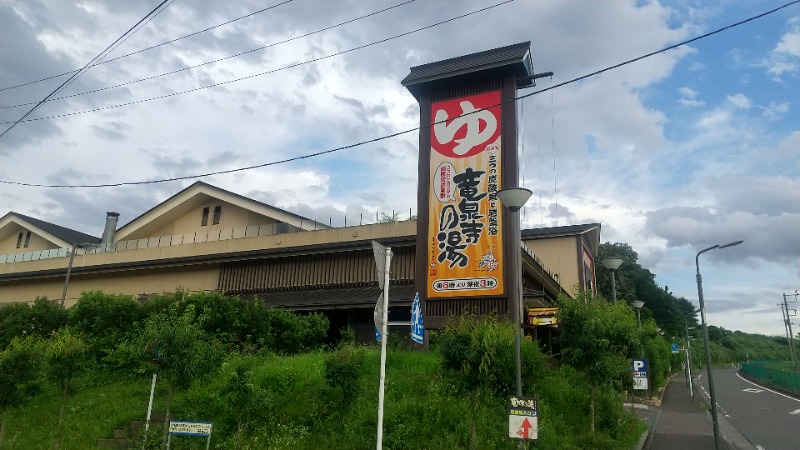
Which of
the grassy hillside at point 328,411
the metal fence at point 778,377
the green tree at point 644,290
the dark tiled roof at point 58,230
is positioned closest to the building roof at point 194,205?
the dark tiled roof at point 58,230

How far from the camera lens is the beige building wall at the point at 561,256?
30000 millimetres

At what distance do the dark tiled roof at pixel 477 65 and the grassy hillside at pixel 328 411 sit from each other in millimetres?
10910

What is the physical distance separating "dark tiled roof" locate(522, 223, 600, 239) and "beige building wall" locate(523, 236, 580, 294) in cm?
33

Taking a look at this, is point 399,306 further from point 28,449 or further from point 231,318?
point 28,449

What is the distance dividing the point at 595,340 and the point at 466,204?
7091 millimetres

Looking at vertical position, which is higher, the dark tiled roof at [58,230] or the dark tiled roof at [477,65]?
the dark tiled roof at [477,65]

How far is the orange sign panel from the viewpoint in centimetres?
1898

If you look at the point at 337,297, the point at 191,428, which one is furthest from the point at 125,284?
the point at 191,428

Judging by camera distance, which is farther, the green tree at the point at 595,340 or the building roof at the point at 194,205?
the building roof at the point at 194,205

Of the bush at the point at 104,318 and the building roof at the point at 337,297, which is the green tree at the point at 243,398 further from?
the bush at the point at 104,318

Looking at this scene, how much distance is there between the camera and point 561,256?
30781 millimetres

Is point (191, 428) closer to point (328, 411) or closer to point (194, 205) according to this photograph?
point (328, 411)

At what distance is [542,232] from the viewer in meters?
31.2

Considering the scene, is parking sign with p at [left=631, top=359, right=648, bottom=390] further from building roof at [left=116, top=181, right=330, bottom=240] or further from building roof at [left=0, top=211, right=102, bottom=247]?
building roof at [left=0, top=211, right=102, bottom=247]
